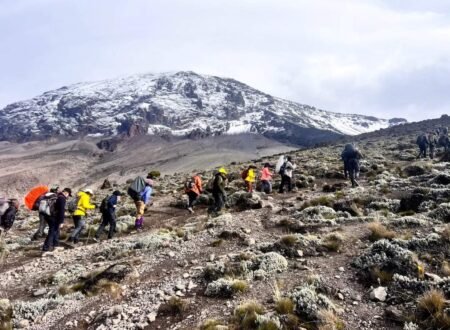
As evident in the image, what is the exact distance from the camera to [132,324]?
8.05m

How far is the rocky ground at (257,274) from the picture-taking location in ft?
25.1

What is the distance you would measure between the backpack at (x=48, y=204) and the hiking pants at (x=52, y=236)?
0.21m

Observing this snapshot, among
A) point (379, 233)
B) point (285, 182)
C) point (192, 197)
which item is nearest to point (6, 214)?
point (192, 197)

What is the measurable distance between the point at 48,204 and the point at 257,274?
8147 millimetres

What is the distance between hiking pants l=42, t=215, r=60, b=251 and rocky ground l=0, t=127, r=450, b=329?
1.75 feet

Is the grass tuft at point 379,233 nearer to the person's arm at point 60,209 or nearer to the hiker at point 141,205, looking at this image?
the hiker at point 141,205

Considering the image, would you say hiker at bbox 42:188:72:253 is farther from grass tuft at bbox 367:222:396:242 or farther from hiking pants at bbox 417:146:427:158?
hiking pants at bbox 417:146:427:158

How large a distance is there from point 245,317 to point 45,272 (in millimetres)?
6852

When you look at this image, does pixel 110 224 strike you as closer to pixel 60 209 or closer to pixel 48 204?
pixel 60 209

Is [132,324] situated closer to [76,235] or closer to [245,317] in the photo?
[245,317]

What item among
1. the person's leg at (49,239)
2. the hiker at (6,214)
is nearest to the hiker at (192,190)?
the person's leg at (49,239)

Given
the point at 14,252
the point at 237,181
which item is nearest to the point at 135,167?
the point at 237,181

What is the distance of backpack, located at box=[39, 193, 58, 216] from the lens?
13883 mm

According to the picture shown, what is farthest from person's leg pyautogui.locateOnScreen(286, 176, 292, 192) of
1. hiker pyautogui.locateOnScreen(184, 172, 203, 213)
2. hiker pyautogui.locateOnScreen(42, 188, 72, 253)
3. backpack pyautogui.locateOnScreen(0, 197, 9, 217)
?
backpack pyautogui.locateOnScreen(0, 197, 9, 217)
